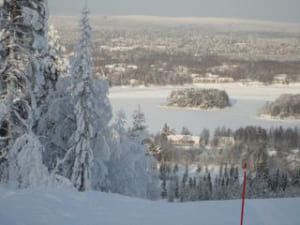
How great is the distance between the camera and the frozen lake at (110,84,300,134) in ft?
231

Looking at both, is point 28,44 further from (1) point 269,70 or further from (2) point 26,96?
(1) point 269,70

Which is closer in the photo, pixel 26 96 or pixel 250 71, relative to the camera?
pixel 26 96

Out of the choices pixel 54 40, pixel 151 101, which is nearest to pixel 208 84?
pixel 151 101

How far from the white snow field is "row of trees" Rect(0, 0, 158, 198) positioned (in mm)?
1639

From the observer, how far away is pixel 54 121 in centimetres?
1416

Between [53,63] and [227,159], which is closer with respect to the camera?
[53,63]

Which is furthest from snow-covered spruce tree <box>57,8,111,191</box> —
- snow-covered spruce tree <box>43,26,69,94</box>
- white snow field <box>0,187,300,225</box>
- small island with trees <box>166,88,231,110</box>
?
small island with trees <box>166,88,231,110</box>

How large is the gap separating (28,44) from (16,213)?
13.7 feet

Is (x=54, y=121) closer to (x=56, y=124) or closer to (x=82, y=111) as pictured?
(x=56, y=124)

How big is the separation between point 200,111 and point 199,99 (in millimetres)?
3892

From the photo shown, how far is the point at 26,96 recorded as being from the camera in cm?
935

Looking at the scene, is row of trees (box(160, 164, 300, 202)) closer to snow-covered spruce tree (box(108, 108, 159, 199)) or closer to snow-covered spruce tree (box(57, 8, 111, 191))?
snow-covered spruce tree (box(108, 108, 159, 199))

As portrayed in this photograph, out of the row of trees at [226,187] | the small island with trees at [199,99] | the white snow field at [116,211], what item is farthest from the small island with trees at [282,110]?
the white snow field at [116,211]

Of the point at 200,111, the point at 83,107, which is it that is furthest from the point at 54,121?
the point at 200,111
